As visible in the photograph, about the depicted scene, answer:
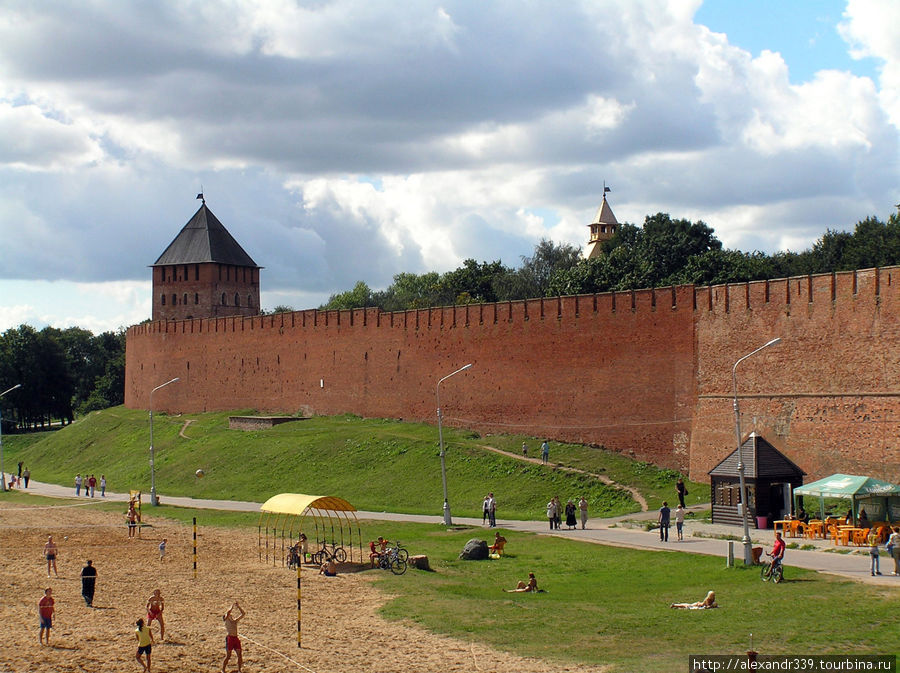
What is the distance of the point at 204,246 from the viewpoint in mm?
76188

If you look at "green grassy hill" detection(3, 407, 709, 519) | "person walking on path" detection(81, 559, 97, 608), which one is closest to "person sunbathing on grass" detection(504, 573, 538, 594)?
"person walking on path" detection(81, 559, 97, 608)

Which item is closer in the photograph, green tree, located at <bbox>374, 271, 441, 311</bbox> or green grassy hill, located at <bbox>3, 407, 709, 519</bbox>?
green grassy hill, located at <bbox>3, 407, 709, 519</bbox>

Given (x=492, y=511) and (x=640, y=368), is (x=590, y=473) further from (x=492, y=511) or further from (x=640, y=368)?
(x=492, y=511)

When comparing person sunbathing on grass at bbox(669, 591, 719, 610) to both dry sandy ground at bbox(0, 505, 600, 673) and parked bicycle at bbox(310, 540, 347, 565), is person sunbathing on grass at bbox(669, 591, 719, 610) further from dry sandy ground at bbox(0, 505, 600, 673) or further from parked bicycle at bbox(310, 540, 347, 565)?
parked bicycle at bbox(310, 540, 347, 565)

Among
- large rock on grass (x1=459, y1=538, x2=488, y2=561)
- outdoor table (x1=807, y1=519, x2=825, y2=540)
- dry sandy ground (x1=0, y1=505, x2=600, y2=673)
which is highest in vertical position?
outdoor table (x1=807, y1=519, x2=825, y2=540)

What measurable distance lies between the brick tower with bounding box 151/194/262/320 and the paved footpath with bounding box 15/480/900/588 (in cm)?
3549

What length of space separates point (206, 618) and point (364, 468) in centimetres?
2181

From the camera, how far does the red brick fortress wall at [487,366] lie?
3903 centimetres

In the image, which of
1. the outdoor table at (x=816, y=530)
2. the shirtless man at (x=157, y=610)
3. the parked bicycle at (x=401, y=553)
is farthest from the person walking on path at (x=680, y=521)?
the shirtless man at (x=157, y=610)

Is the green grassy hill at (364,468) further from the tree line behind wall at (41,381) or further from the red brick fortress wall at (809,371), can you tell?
the tree line behind wall at (41,381)

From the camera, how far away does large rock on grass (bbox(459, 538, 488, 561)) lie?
86.2ft

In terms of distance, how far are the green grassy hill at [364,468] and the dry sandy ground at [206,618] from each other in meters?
9.44

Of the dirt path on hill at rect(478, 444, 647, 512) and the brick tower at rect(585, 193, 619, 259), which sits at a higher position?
the brick tower at rect(585, 193, 619, 259)

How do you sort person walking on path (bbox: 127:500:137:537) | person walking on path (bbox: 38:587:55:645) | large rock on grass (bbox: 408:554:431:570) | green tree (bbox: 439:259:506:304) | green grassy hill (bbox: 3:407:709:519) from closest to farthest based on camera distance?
person walking on path (bbox: 38:587:55:645) < large rock on grass (bbox: 408:554:431:570) < person walking on path (bbox: 127:500:137:537) < green grassy hill (bbox: 3:407:709:519) < green tree (bbox: 439:259:506:304)
